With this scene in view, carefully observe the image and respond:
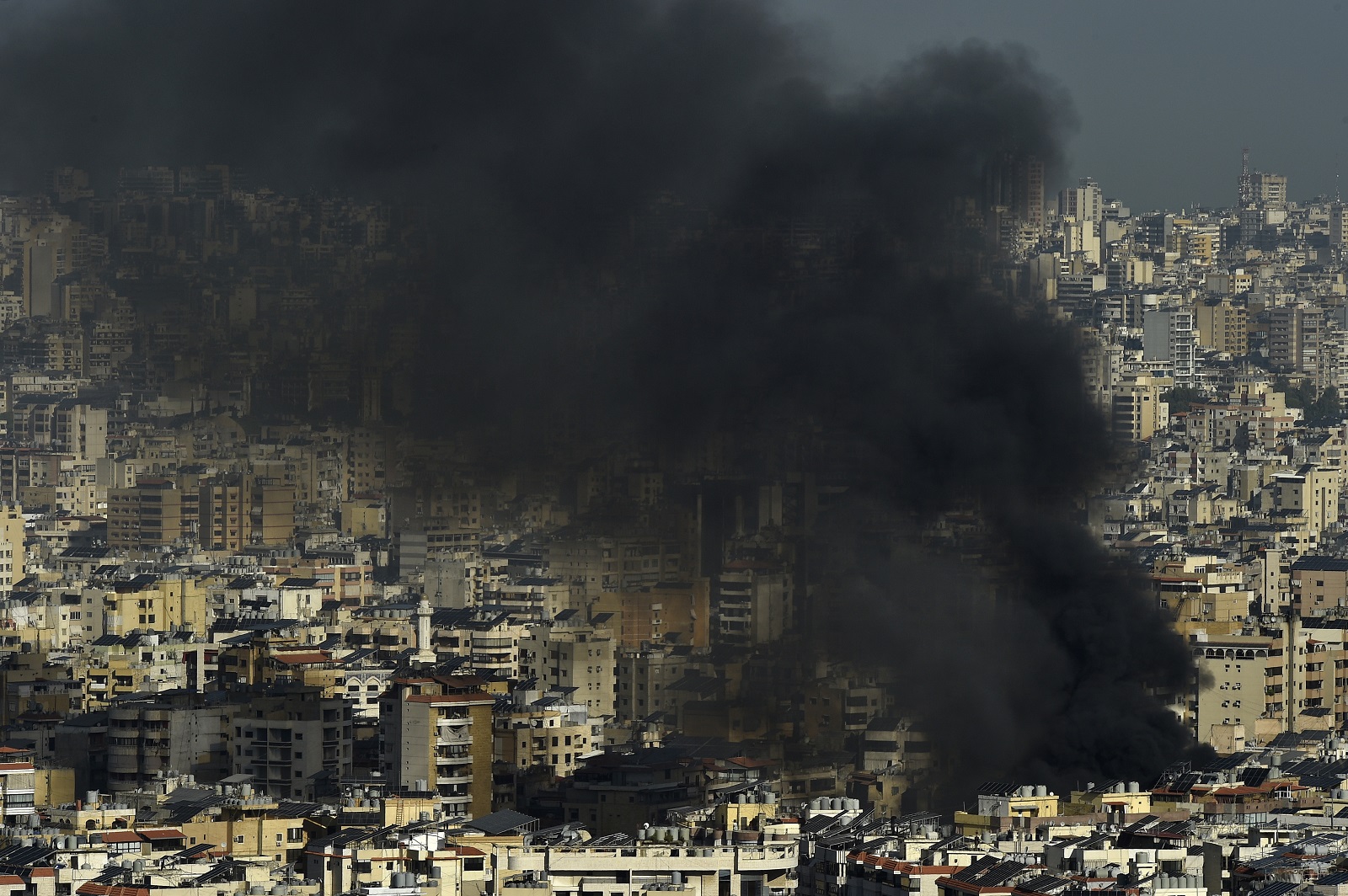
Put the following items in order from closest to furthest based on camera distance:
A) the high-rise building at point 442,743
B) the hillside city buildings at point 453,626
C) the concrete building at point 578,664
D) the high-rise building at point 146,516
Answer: the hillside city buildings at point 453,626, the high-rise building at point 442,743, the concrete building at point 578,664, the high-rise building at point 146,516

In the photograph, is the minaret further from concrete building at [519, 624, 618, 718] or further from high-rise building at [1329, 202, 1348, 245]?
high-rise building at [1329, 202, 1348, 245]

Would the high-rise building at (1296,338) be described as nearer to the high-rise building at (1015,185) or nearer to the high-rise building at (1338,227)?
the high-rise building at (1338,227)

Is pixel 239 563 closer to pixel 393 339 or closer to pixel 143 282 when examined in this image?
pixel 143 282

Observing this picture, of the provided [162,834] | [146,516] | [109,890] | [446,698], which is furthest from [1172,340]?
[109,890]

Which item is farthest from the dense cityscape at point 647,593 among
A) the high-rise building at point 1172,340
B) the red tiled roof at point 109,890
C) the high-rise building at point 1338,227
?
the high-rise building at point 1338,227

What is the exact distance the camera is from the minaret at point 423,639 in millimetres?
40312

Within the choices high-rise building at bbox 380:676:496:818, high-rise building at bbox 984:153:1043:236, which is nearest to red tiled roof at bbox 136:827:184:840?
high-rise building at bbox 380:676:496:818

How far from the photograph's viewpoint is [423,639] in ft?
138

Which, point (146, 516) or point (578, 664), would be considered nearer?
point (578, 664)

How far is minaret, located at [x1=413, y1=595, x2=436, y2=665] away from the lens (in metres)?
40.3

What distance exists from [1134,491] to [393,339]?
77.5 ft

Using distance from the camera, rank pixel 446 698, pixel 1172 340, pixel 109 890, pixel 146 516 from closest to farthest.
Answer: pixel 109 890 < pixel 446 698 < pixel 146 516 < pixel 1172 340

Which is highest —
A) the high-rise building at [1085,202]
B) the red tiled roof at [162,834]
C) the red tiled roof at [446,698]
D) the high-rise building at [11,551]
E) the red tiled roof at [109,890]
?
the high-rise building at [1085,202]

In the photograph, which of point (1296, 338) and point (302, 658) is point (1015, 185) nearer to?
Answer: point (302, 658)
